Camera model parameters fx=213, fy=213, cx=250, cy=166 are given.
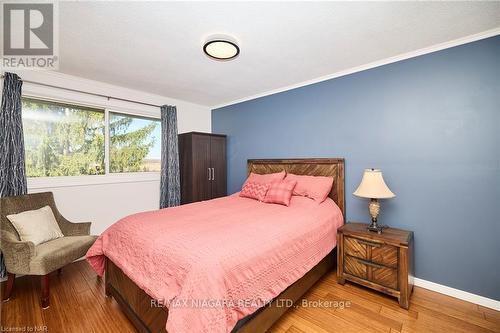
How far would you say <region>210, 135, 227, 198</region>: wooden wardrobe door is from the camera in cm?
418

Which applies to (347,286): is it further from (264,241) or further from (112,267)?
(112,267)

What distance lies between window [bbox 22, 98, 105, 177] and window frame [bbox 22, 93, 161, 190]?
7 centimetres

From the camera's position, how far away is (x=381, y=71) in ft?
8.48

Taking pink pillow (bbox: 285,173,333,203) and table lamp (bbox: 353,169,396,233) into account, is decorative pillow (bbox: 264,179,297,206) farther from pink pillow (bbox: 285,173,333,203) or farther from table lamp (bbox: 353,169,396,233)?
table lamp (bbox: 353,169,396,233)

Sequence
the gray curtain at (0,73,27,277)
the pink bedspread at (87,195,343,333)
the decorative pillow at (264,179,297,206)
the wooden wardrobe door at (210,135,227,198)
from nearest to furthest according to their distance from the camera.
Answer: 1. the pink bedspread at (87,195,343,333)
2. the gray curtain at (0,73,27,277)
3. the decorative pillow at (264,179,297,206)
4. the wooden wardrobe door at (210,135,227,198)

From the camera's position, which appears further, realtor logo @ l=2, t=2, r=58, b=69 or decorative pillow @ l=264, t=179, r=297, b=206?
decorative pillow @ l=264, t=179, r=297, b=206

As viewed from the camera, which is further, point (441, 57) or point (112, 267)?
point (441, 57)

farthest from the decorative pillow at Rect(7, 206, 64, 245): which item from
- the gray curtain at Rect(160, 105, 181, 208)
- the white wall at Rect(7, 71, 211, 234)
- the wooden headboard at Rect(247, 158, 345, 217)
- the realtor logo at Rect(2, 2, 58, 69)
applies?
the wooden headboard at Rect(247, 158, 345, 217)

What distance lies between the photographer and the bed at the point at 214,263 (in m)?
1.26

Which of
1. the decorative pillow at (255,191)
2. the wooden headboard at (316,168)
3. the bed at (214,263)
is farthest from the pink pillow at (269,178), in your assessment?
the bed at (214,263)

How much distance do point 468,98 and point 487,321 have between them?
6.55 feet

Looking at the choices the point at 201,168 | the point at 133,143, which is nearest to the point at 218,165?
the point at 201,168

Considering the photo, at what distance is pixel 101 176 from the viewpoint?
3285 mm

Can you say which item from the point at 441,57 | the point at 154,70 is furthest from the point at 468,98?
the point at 154,70
